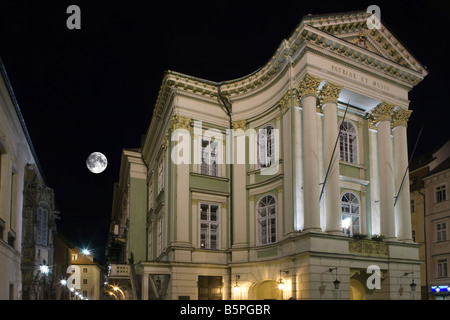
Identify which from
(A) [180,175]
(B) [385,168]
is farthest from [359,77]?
(A) [180,175]

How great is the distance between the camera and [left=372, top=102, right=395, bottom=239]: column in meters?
22.0

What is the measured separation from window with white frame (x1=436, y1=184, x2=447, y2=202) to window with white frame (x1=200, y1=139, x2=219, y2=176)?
747 inches

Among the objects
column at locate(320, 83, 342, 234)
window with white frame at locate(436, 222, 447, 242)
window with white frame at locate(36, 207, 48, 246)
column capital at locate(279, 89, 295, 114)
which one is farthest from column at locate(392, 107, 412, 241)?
window with white frame at locate(36, 207, 48, 246)

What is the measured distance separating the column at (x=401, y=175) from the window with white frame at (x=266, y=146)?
18.7 feet

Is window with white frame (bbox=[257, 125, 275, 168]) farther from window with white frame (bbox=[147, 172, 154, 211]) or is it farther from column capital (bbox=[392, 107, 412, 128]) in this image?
window with white frame (bbox=[147, 172, 154, 211])

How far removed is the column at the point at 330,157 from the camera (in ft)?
65.9

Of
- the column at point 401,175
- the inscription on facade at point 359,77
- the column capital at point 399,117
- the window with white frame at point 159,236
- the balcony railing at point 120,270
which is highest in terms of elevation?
the inscription on facade at point 359,77

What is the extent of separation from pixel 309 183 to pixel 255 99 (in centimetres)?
638

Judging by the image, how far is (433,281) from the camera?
114 ft

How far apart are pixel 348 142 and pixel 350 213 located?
327 centimetres

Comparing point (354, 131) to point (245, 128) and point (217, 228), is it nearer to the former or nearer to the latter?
point (245, 128)

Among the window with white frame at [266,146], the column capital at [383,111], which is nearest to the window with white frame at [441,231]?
the column capital at [383,111]

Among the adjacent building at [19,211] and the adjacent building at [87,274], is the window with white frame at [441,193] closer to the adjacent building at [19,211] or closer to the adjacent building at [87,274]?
the adjacent building at [19,211]
